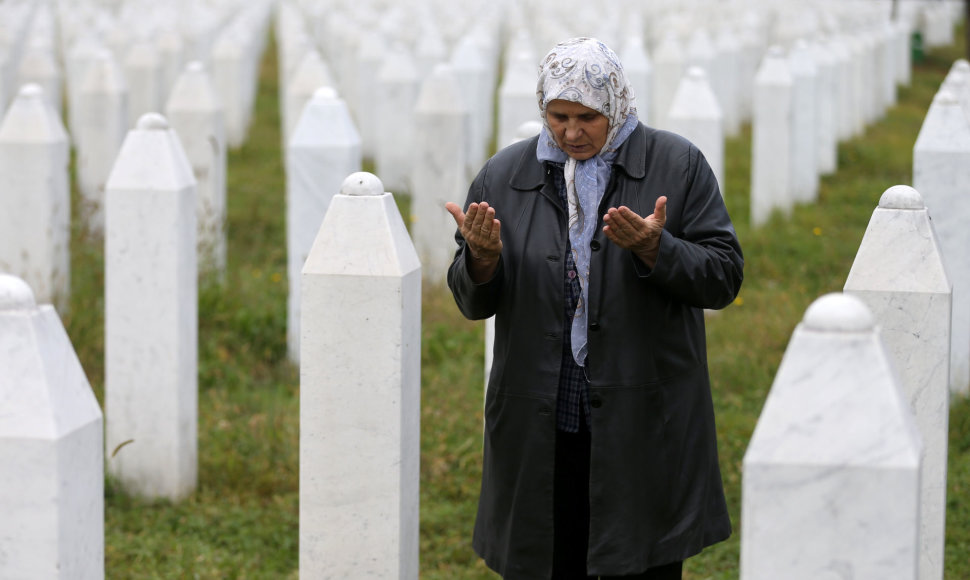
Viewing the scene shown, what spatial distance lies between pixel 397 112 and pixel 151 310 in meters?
5.67

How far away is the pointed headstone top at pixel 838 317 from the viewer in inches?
101

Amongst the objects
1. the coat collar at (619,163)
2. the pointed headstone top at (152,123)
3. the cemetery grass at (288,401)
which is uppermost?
the coat collar at (619,163)

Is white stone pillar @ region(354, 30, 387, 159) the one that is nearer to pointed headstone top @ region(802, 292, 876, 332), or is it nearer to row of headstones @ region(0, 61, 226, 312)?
row of headstones @ region(0, 61, 226, 312)

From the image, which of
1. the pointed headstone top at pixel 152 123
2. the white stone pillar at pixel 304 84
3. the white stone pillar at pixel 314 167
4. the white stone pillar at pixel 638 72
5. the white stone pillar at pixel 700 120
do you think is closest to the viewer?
the pointed headstone top at pixel 152 123

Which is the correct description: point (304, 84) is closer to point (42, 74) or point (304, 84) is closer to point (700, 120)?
point (42, 74)

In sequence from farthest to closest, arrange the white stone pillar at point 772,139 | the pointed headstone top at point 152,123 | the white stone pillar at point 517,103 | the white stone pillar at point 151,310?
the white stone pillar at point 772,139
the white stone pillar at point 517,103
the pointed headstone top at point 152,123
the white stone pillar at point 151,310

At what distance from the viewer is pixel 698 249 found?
131 inches

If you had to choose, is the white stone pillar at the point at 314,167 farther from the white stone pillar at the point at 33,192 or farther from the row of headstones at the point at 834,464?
the row of headstones at the point at 834,464

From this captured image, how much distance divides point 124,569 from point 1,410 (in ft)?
6.22

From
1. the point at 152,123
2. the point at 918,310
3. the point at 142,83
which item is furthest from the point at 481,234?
the point at 142,83

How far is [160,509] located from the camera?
542 cm

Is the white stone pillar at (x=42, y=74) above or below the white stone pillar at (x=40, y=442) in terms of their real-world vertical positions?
above

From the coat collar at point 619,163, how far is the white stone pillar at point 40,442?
3.84 feet

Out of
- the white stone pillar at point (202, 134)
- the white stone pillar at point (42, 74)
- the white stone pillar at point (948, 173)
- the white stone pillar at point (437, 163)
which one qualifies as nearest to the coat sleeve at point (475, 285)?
the white stone pillar at point (948, 173)
